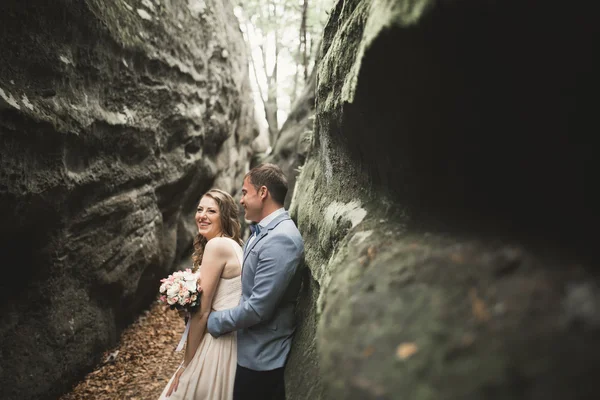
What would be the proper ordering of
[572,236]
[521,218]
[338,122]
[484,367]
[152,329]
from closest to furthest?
[484,367] < [572,236] < [521,218] < [338,122] < [152,329]

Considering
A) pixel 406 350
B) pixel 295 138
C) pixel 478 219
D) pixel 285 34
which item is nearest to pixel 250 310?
pixel 406 350

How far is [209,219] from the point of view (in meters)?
3.70

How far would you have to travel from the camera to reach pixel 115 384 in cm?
486

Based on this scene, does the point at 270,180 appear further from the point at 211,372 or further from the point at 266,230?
the point at 211,372

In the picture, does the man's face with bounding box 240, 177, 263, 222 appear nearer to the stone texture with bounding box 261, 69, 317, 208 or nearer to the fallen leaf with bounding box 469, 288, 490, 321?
the fallen leaf with bounding box 469, 288, 490, 321

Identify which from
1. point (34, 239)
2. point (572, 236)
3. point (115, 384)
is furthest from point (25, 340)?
point (572, 236)

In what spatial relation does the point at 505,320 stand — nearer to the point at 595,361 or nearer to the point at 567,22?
the point at 595,361

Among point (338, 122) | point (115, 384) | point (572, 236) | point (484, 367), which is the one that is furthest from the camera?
point (115, 384)

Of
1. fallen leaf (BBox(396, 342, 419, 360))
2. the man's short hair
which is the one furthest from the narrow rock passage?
fallen leaf (BBox(396, 342, 419, 360))

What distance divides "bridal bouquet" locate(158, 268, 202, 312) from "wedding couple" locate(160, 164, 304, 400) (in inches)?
2.8

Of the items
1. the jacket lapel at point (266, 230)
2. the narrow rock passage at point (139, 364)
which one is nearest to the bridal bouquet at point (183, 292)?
the jacket lapel at point (266, 230)

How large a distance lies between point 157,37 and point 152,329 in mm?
5154

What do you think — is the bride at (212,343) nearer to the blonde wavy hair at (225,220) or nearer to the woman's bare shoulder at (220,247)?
the woman's bare shoulder at (220,247)

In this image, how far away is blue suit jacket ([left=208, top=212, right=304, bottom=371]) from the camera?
2498 millimetres
